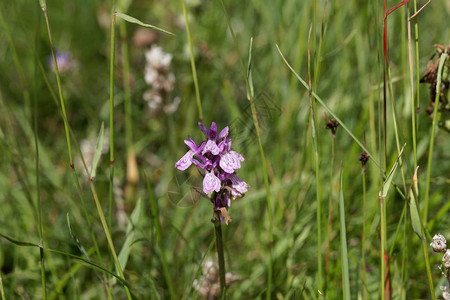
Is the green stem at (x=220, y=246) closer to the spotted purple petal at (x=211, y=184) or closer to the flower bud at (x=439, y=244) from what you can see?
the spotted purple petal at (x=211, y=184)

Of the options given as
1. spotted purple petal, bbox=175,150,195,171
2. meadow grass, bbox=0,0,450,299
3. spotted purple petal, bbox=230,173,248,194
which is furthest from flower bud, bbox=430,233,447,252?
spotted purple petal, bbox=175,150,195,171

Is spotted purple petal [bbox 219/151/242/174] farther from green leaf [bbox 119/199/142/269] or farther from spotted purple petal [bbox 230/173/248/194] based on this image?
green leaf [bbox 119/199/142/269]

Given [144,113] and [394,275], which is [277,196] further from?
[144,113]

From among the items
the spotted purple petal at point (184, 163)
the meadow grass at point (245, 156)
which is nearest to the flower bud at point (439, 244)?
the meadow grass at point (245, 156)

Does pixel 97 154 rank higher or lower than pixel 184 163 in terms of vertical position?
higher

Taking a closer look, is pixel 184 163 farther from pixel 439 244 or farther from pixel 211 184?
pixel 439 244

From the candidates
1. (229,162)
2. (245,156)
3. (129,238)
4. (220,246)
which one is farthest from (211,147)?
(245,156)
